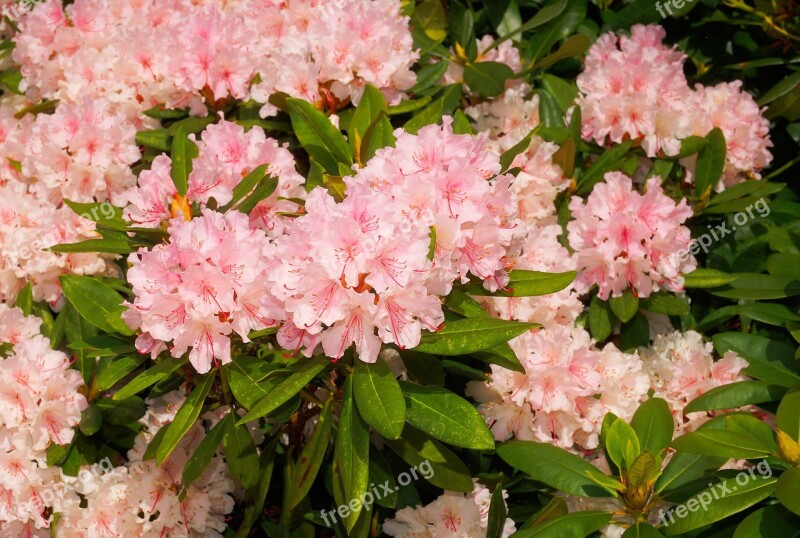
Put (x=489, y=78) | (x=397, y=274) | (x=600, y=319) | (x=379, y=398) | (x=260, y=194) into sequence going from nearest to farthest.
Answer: (x=397, y=274) < (x=379, y=398) < (x=260, y=194) < (x=600, y=319) < (x=489, y=78)

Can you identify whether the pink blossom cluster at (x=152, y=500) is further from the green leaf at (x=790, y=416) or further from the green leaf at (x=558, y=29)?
the green leaf at (x=558, y=29)

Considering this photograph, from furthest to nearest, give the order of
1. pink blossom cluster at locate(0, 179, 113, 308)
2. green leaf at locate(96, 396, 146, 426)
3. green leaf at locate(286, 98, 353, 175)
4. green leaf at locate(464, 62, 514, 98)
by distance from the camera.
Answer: green leaf at locate(464, 62, 514, 98) < pink blossom cluster at locate(0, 179, 113, 308) < green leaf at locate(96, 396, 146, 426) < green leaf at locate(286, 98, 353, 175)

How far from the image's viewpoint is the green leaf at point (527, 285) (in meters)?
1.50

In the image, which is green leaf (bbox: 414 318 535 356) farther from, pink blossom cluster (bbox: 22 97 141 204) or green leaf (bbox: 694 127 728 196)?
pink blossom cluster (bbox: 22 97 141 204)

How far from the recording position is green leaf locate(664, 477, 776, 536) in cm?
134

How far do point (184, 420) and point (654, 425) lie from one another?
2.89 feet

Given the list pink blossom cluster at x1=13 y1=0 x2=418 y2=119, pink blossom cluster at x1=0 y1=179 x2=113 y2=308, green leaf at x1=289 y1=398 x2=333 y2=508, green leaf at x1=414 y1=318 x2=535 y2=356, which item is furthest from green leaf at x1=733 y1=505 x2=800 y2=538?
pink blossom cluster at x1=0 y1=179 x2=113 y2=308

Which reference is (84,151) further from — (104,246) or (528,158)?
(528,158)

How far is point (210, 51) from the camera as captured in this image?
192 cm

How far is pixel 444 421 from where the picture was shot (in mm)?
1381

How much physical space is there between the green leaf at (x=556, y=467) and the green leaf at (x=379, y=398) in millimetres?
340

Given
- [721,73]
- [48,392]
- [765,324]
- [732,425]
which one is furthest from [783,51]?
[48,392]

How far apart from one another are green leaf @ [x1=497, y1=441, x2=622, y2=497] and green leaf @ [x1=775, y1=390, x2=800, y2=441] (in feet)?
1.04

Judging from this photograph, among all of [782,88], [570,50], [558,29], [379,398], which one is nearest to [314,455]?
[379,398]
